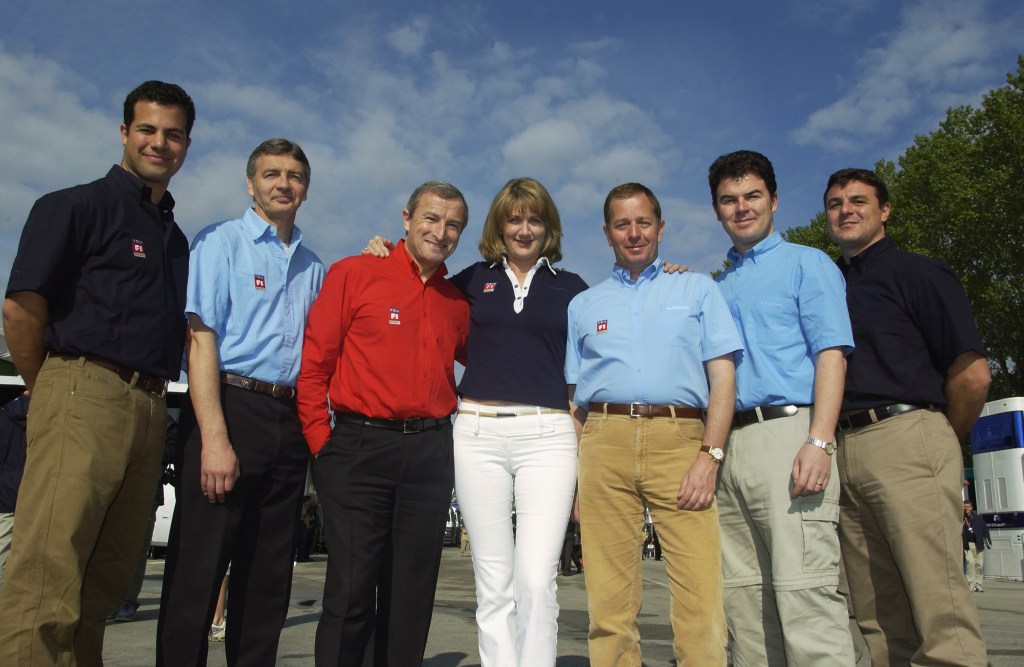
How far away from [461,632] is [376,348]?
4.76 m

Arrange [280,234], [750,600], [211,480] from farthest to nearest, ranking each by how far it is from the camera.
Result: [280,234] < [750,600] < [211,480]

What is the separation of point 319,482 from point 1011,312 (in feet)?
99.9

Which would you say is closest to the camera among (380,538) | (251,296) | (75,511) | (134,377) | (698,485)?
(75,511)

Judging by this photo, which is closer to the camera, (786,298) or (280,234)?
(786,298)

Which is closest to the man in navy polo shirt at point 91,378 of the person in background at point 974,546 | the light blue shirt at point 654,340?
the light blue shirt at point 654,340

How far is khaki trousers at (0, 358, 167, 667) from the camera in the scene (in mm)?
2906

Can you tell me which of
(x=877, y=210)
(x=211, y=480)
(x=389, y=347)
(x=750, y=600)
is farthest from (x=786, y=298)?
(x=211, y=480)

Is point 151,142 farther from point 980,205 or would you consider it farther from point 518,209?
point 980,205

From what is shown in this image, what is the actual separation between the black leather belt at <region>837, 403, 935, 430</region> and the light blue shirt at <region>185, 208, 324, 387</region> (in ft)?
9.31

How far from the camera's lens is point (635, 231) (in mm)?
3832

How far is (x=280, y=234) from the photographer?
13.1 ft

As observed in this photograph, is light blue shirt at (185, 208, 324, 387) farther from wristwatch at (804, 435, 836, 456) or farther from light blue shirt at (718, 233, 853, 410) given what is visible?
wristwatch at (804, 435, 836, 456)

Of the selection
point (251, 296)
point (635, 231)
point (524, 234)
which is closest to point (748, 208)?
point (635, 231)

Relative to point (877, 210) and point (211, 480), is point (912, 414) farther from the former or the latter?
point (211, 480)
